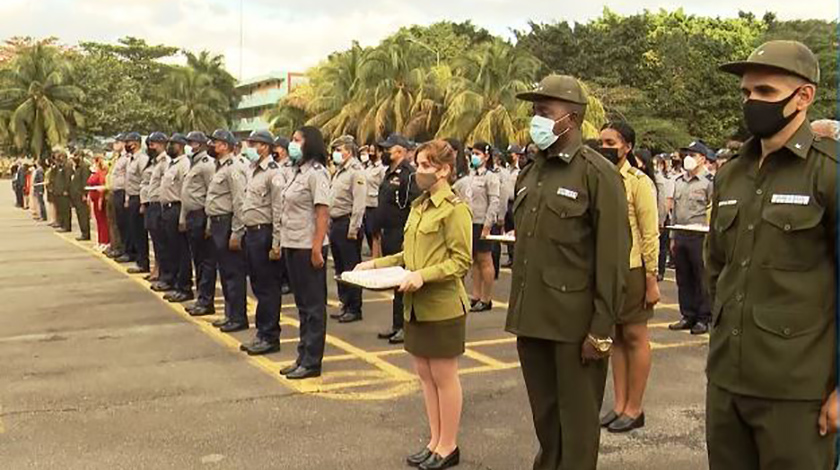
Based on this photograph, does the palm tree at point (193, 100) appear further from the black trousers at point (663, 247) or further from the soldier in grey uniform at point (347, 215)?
the soldier in grey uniform at point (347, 215)

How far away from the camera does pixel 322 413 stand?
209 inches

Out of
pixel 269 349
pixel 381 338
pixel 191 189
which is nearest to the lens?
pixel 269 349

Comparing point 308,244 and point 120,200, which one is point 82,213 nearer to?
point 120,200

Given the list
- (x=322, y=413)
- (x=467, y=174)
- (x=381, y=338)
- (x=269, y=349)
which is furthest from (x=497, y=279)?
(x=322, y=413)

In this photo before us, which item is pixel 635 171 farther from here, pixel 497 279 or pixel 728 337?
pixel 497 279

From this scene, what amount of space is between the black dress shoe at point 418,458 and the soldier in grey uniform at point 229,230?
12.2 feet

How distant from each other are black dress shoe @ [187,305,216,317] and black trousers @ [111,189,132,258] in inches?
180

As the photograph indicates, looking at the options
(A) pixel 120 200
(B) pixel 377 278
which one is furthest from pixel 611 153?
(A) pixel 120 200

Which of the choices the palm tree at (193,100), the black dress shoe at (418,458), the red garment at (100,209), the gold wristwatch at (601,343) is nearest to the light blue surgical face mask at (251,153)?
the black dress shoe at (418,458)

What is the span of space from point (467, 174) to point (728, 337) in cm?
696

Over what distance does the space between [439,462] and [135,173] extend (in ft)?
28.3

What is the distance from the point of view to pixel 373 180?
11.4 m

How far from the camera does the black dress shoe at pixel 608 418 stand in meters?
5.02

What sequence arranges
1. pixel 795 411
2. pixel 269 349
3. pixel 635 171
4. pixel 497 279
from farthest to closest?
pixel 497 279 → pixel 269 349 → pixel 635 171 → pixel 795 411
